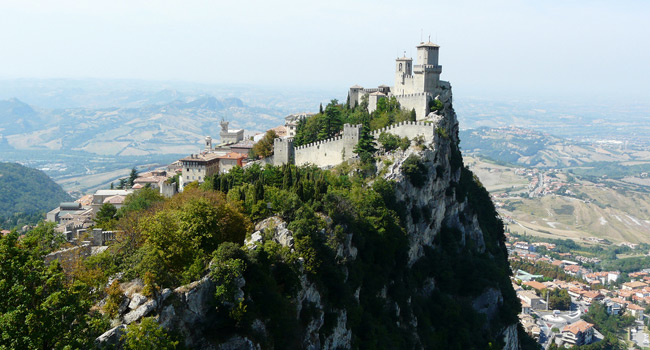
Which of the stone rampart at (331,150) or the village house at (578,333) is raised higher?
the stone rampart at (331,150)

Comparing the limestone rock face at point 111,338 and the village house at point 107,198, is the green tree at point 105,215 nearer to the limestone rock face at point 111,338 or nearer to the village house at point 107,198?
the village house at point 107,198

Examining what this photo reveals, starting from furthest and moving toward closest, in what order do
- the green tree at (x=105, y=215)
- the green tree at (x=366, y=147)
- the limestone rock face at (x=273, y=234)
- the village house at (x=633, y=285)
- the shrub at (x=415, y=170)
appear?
the village house at (x=633, y=285) → the green tree at (x=366, y=147) → the shrub at (x=415, y=170) → the green tree at (x=105, y=215) → the limestone rock face at (x=273, y=234)

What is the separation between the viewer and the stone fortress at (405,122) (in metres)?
56.7

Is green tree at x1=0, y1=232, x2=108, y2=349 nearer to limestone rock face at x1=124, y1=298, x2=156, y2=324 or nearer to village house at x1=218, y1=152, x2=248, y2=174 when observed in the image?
limestone rock face at x1=124, y1=298, x2=156, y2=324

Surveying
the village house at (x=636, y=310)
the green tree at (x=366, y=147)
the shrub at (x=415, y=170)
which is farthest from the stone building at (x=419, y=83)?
the village house at (x=636, y=310)

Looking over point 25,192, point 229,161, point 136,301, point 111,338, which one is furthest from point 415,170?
point 25,192

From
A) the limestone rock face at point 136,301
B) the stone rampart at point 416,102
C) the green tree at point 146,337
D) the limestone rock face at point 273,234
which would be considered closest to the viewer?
the green tree at point 146,337

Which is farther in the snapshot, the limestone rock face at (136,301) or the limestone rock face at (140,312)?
the limestone rock face at (136,301)

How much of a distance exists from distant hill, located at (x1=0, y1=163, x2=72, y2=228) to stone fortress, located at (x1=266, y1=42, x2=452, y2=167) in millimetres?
124211

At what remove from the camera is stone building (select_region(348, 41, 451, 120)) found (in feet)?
203

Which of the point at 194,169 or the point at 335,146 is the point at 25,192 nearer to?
the point at 194,169

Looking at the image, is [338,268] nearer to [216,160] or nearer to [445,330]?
[445,330]

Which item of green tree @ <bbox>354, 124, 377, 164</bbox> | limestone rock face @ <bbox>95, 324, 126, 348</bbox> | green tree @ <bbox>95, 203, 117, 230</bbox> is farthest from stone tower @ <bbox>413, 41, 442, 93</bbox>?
limestone rock face @ <bbox>95, 324, 126, 348</bbox>

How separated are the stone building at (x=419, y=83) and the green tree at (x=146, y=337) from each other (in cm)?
4255
